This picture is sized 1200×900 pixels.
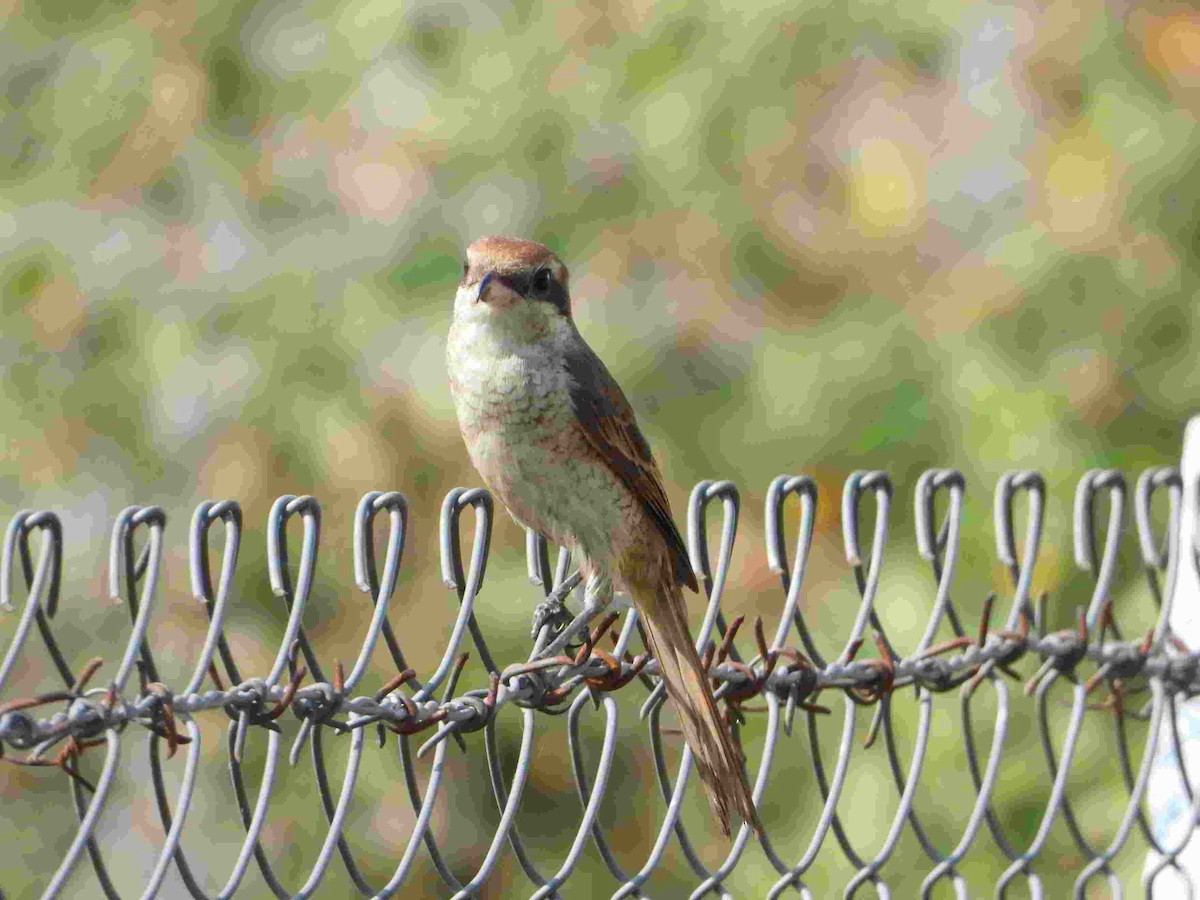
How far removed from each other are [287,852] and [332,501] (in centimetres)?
122

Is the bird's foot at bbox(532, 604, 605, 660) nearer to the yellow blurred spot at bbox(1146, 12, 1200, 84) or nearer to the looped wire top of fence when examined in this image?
the looped wire top of fence

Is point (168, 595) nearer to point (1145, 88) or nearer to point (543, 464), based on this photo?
point (543, 464)

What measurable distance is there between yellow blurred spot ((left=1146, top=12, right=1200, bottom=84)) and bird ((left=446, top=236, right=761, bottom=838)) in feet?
14.7

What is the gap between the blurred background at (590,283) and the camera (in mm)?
5641

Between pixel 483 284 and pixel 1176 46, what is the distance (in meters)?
4.78

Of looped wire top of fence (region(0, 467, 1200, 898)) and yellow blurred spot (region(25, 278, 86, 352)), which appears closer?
looped wire top of fence (region(0, 467, 1200, 898))

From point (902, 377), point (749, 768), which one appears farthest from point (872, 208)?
point (749, 768)

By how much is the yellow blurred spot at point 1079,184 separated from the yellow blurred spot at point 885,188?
531mm

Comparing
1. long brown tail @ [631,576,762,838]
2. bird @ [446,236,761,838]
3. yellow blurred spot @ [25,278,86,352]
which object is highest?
yellow blurred spot @ [25,278,86,352]

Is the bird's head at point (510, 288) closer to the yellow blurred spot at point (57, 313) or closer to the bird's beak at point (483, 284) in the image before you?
the bird's beak at point (483, 284)

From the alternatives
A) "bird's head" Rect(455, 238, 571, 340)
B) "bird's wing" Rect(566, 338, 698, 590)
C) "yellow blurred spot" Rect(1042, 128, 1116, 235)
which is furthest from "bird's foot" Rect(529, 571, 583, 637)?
"yellow blurred spot" Rect(1042, 128, 1116, 235)

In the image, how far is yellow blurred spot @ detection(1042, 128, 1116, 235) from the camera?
6629mm

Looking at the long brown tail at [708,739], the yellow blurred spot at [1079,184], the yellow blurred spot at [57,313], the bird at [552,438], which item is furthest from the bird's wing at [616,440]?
the yellow blurred spot at [1079,184]

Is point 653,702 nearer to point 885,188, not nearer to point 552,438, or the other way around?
point 552,438
